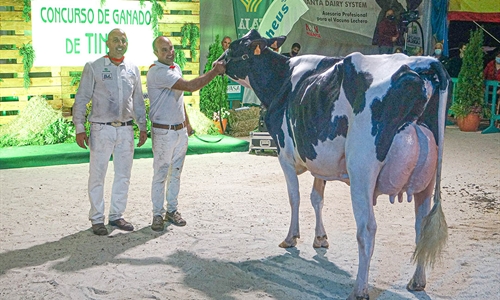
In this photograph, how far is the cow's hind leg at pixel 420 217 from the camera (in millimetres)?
5469

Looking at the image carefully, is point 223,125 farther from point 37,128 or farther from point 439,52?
point 439,52

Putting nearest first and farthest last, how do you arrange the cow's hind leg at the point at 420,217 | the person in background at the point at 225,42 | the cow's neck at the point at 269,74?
the cow's hind leg at the point at 420,217 → the cow's neck at the point at 269,74 → the person in background at the point at 225,42

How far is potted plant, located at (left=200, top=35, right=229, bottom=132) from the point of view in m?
13.3

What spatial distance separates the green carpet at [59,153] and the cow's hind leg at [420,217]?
19.1 feet

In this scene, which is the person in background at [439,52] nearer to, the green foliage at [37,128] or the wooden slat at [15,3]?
the green foliage at [37,128]

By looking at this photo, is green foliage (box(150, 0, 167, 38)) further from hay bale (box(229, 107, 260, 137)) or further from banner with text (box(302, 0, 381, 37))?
banner with text (box(302, 0, 381, 37))

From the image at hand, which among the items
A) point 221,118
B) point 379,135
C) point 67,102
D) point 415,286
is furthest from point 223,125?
point 379,135

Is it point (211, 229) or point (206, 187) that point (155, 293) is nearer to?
point (211, 229)

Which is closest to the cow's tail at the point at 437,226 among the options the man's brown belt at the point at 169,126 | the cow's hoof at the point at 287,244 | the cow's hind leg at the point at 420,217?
the cow's hind leg at the point at 420,217

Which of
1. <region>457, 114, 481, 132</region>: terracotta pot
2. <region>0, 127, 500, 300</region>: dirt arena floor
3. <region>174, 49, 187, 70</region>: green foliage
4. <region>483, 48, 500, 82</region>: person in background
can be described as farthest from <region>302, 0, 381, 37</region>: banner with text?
<region>0, 127, 500, 300</region>: dirt arena floor

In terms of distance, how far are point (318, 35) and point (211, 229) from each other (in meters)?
10.1

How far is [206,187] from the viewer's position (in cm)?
923

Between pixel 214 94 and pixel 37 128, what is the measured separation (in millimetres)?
3536

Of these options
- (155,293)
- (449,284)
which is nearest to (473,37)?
(449,284)
